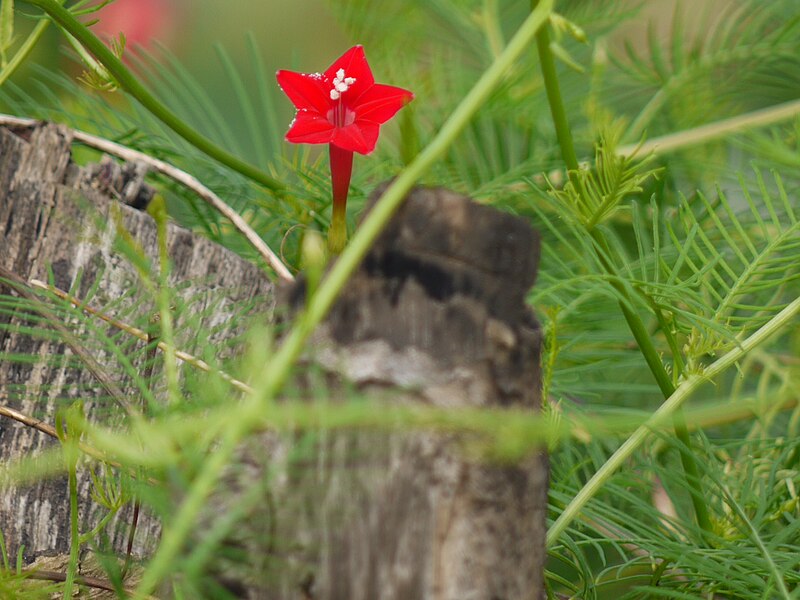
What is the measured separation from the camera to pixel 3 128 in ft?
1.60

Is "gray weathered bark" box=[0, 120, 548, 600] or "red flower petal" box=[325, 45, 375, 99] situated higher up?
"red flower petal" box=[325, 45, 375, 99]

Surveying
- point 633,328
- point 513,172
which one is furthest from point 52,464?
point 513,172

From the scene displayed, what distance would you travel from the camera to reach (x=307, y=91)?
0.45m

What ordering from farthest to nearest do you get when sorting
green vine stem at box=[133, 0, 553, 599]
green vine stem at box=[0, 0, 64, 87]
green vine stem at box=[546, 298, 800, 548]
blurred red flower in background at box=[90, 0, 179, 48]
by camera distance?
blurred red flower in background at box=[90, 0, 179, 48] → green vine stem at box=[0, 0, 64, 87] → green vine stem at box=[546, 298, 800, 548] → green vine stem at box=[133, 0, 553, 599]

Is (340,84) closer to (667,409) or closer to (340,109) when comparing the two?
(340,109)

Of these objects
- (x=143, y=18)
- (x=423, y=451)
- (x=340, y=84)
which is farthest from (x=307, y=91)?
(x=143, y=18)

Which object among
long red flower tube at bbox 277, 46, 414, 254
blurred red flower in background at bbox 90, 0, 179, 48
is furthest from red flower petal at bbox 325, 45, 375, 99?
blurred red flower in background at bbox 90, 0, 179, 48

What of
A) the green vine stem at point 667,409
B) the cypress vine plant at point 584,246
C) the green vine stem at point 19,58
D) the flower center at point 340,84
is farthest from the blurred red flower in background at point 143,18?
the green vine stem at point 667,409

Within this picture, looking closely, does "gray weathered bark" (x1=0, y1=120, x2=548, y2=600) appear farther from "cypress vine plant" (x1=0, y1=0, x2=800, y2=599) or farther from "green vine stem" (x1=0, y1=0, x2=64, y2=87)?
"green vine stem" (x1=0, y1=0, x2=64, y2=87)

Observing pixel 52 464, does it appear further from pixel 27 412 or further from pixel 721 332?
pixel 721 332

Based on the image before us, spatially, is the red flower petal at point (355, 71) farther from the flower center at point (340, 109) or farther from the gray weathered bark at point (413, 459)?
the gray weathered bark at point (413, 459)

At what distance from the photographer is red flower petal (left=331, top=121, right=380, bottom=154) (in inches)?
16.8

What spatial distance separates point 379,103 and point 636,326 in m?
0.16

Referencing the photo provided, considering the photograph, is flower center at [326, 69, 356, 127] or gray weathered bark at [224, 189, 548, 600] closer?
gray weathered bark at [224, 189, 548, 600]
